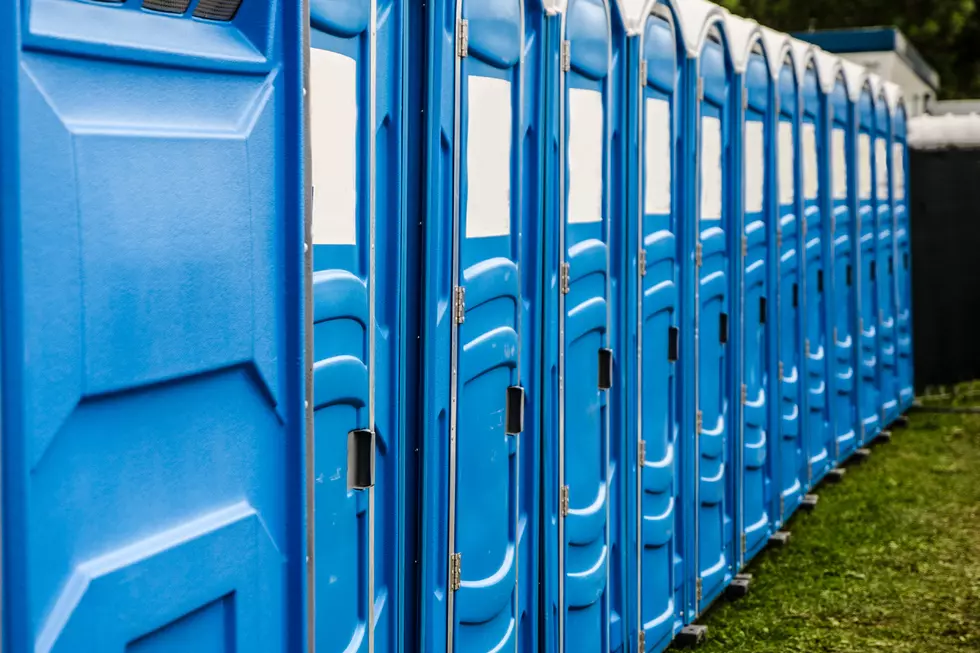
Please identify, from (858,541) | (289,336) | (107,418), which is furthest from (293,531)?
(858,541)

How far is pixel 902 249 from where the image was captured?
9.25 metres

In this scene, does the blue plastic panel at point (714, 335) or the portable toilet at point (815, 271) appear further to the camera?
the portable toilet at point (815, 271)

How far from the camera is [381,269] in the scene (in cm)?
277

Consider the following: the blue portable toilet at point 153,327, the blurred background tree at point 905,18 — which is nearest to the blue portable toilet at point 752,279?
the blue portable toilet at point 153,327

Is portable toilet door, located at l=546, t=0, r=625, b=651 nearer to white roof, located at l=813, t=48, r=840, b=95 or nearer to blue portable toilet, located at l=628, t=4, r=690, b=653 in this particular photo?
blue portable toilet, located at l=628, t=4, r=690, b=653

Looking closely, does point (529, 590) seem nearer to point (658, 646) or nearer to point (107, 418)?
point (658, 646)

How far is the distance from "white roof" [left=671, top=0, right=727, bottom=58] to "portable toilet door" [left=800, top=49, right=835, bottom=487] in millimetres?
1713

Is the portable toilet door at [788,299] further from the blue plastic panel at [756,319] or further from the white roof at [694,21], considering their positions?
the white roof at [694,21]

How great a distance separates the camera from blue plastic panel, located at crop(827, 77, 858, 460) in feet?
24.4

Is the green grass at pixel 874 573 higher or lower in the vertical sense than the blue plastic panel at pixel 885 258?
lower

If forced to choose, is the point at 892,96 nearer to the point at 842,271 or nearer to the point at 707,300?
the point at 842,271

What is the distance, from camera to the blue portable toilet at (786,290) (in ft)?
20.3

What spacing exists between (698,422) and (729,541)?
0.69m

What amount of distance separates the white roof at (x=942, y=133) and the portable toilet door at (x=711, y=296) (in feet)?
17.7
